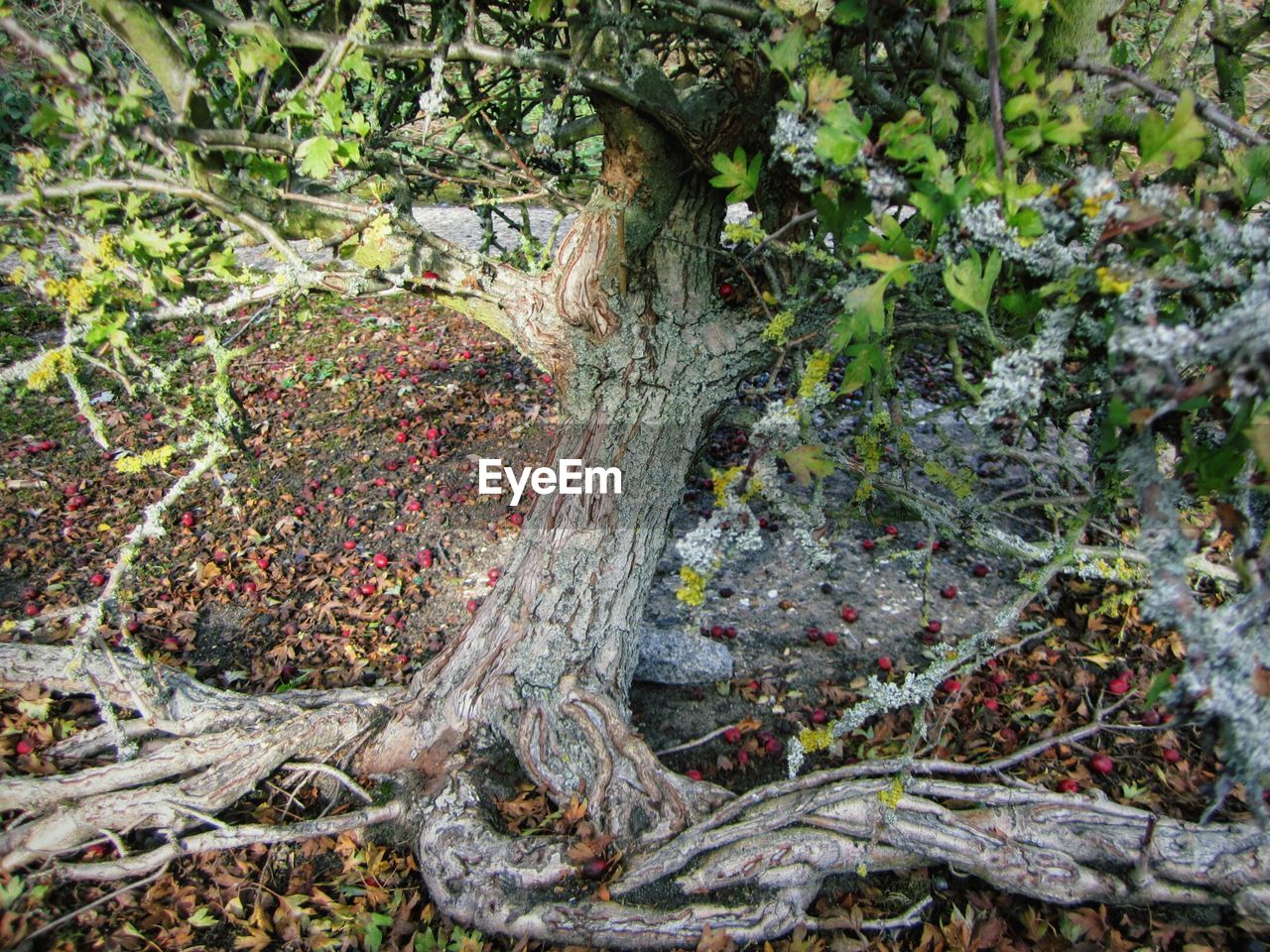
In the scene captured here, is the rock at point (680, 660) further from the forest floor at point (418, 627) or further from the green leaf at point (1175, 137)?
the green leaf at point (1175, 137)

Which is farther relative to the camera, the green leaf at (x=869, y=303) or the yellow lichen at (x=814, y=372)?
the yellow lichen at (x=814, y=372)

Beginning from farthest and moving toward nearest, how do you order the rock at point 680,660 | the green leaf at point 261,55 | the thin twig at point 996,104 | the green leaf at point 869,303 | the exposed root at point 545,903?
the rock at point 680,660, the exposed root at point 545,903, the green leaf at point 261,55, the green leaf at point 869,303, the thin twig at point 996,104

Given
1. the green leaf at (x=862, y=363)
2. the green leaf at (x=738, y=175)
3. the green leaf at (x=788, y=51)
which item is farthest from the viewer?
the green leaf at (x=738, y=175)

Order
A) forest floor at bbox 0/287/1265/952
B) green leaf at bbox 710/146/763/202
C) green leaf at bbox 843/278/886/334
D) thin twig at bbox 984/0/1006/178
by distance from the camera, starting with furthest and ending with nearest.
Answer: forest floor at bbox 0/287/1265/952 < green leaf at bbox 710/146/763/202 < green leaf at bbox 843/278/886/334 < thin twig at bbox 984/0/1006/178

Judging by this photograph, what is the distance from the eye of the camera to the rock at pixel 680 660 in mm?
3182

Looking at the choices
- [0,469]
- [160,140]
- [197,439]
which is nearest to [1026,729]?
[197,439]

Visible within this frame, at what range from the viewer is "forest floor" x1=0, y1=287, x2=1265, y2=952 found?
2299mm

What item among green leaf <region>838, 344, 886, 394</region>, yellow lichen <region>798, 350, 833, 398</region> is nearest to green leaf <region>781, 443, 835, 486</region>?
green leaf <region>838, 344, 886, 394</region>

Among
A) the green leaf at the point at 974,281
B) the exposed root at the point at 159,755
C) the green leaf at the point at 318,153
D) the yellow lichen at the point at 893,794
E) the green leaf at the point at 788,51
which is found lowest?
the exposed root at the point at 159,755

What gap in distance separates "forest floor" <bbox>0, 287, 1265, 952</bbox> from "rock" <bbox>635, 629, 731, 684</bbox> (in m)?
0.05

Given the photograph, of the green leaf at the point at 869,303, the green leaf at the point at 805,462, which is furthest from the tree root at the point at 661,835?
the green leaf at the point at 869,303

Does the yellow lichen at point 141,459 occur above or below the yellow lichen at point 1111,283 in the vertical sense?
below

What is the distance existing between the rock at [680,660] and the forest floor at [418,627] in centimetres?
5

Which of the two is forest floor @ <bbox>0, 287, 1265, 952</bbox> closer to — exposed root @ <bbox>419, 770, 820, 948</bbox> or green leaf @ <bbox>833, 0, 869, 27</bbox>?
exposed root @ <bbox>419, 770, 820, 948</bbox>
